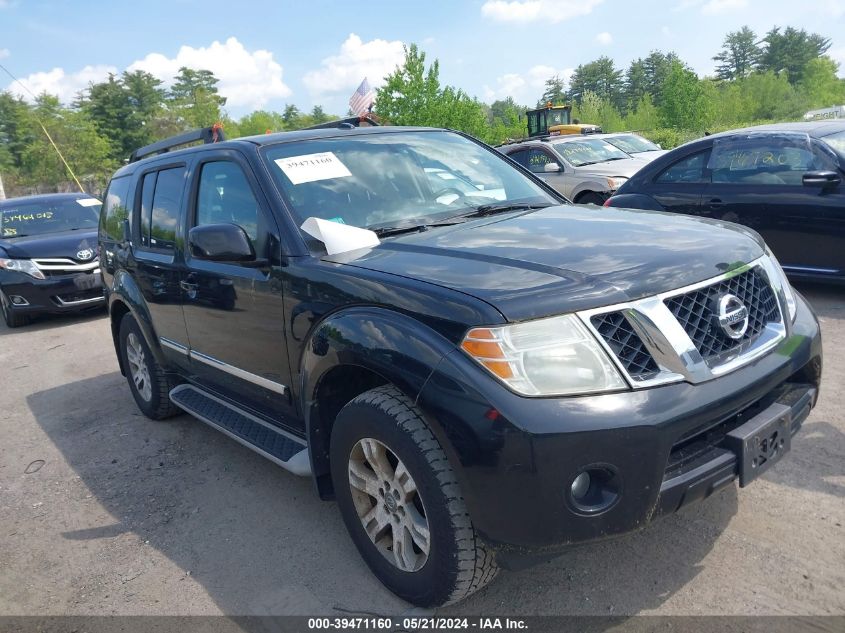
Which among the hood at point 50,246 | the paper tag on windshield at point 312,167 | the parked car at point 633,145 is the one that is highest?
the paper tag on windshield at point 312,167

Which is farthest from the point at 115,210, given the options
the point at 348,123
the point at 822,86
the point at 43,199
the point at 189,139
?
the point at 822,86

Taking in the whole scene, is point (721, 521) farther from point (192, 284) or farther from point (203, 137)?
point (203, 137)

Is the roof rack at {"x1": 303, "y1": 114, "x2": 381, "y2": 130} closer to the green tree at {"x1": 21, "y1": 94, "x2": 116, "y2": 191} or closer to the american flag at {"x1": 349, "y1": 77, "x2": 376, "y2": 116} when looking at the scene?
the american flag at {"x1": 349, "y1": 77, "x2": 376, "y2": 116}

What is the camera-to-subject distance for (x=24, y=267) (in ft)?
29.5

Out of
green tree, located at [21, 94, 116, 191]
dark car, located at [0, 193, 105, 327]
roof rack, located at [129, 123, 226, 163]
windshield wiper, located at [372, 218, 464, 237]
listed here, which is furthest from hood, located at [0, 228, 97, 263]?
green tree, located at [21, 94, 116, 191]

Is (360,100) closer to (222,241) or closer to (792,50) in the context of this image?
(222,241)

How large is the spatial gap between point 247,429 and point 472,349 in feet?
5.99

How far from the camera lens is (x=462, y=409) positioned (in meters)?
2.09

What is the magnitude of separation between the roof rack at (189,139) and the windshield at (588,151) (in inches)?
291

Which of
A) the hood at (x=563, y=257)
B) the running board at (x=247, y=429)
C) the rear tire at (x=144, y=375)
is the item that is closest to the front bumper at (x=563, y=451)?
the hood at (x=563, y=257)

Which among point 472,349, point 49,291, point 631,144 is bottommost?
point 49,291

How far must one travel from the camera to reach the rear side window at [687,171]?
685 cm

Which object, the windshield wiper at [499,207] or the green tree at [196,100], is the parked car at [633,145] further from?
the green tree at [196,100]

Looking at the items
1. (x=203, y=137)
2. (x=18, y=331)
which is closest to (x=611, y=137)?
(x=203, y=137)
